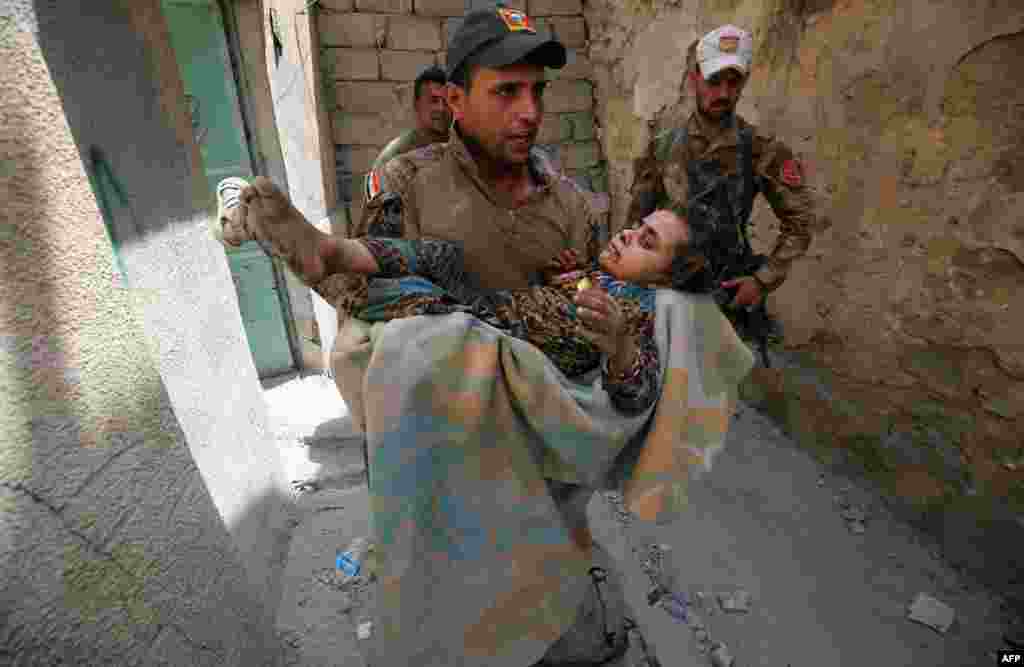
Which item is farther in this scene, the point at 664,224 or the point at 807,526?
the point at 807,526

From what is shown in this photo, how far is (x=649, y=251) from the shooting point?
1.48 metres

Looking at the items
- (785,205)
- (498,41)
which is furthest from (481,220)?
(785,205)

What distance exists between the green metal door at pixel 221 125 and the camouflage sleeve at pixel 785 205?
3313 mm

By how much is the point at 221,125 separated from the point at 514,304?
3516 mm

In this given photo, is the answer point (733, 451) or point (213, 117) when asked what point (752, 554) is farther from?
point (213, 117)

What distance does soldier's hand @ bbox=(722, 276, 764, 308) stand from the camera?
2.27 metres

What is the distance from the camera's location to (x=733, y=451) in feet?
10.1

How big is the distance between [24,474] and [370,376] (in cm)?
57

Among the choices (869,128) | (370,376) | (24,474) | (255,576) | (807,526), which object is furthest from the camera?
(807,526)

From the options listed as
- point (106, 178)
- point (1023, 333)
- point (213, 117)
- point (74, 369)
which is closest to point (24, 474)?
point (74, 369)

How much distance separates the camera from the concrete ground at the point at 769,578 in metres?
1.91

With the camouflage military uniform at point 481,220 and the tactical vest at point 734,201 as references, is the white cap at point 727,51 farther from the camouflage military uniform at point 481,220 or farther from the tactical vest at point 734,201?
the camouflage military uniform at point 481,220

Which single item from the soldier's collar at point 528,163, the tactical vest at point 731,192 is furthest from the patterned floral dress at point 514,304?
the tactical vest at point 731,192

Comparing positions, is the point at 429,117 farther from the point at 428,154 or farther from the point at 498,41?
the point at 498,41
